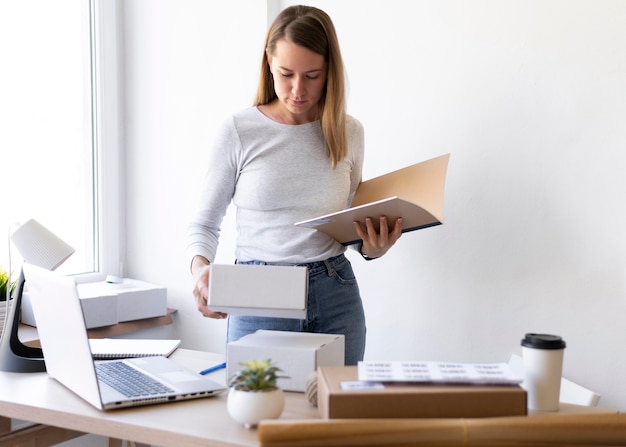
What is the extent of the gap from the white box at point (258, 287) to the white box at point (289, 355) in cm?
8

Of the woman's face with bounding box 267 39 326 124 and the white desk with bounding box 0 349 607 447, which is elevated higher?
the woman's face with bounding box 267 39 326 124

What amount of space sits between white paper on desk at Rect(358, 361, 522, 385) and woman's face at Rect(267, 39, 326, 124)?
0.80 metres

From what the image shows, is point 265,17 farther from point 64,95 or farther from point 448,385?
point 448,385

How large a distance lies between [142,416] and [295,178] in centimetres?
79

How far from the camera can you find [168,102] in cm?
286

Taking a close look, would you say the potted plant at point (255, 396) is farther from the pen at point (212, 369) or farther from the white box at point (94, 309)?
the white box at point (94, 309)

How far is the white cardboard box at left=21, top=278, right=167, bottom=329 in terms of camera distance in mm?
2512

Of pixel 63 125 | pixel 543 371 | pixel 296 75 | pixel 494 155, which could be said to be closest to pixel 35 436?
pixel 296 75

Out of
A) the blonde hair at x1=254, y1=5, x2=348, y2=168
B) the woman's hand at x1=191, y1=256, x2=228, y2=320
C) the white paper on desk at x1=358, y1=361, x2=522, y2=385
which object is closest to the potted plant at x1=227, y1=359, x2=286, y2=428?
the white paper on desk at x1=358, y1=361, x2=522, y2=385

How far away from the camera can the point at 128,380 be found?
61.8 inches

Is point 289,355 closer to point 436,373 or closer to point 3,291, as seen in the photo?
point 436,373

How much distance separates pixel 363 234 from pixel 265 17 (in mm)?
1074

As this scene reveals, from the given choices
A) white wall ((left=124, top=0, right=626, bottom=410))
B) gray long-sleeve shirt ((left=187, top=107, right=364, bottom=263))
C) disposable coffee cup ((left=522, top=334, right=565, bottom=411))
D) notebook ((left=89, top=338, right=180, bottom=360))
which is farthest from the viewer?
Result: white wall ((left=124, top=0, right=626, bottom=410))

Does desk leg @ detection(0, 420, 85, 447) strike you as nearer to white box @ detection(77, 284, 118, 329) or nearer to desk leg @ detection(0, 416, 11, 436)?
desk leg @ detection(0, 416, 11, 436)
